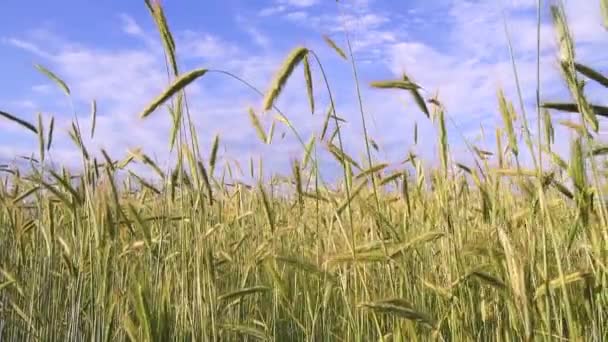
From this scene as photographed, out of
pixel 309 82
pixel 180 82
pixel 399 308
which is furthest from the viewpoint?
pixel 309 82

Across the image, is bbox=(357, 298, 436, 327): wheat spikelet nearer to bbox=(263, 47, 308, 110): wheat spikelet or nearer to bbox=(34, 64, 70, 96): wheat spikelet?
bbox=(263, 47, 308, 110): wheat spikelet

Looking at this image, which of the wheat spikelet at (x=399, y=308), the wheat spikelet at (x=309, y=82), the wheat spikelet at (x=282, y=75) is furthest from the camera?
the wheat spikelet at (x=309, y=82)

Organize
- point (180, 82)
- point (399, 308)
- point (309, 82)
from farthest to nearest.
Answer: point (309, 82)
point (180, 82)
point (399, 308)

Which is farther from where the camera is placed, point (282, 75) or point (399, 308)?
point (282, 75)

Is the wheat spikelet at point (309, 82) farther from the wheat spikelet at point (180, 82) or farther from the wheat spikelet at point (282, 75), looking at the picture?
the wheat spikelet at point (180, 82)

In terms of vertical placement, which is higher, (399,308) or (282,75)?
(282,75)

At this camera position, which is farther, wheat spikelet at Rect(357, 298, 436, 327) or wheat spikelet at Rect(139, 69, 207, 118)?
wheat spikelet at Rect(139, 69, 207, 118)

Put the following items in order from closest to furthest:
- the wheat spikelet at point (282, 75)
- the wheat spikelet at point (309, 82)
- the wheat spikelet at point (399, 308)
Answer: the wheat spikelet at point (399, 308)
the wheat spikelet at point (282, 75)
the wheat spikelet at point (309, 82)

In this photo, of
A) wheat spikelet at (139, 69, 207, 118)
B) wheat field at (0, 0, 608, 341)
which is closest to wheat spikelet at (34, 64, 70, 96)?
wheat field at (0, 0, 608, 341)

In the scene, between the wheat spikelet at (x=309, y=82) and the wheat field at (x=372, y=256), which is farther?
the wheat spikelet at (x=309, y=82)

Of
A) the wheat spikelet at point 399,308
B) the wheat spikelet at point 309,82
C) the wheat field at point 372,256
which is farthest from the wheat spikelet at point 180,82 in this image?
the wheat spikelet at point 399,308

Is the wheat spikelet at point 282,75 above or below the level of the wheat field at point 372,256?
above

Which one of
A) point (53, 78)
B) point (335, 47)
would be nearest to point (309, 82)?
point (335, 47)

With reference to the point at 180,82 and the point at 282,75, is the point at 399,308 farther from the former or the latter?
the point at 180,82
